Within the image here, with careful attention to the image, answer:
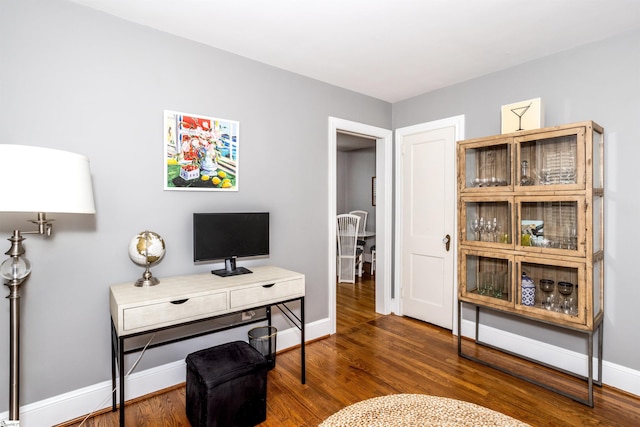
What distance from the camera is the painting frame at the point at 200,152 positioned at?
7.77 ft

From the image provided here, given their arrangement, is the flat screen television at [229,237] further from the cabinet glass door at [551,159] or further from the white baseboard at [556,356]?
the white baseboard at [556,356]

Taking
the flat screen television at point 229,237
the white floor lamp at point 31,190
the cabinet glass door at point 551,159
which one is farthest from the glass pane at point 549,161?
the white floor lamp at point 31,190

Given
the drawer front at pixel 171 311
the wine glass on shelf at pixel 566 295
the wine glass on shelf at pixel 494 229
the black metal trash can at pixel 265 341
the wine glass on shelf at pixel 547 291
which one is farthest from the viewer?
A: the wine glass on shelf at pixel 494 229

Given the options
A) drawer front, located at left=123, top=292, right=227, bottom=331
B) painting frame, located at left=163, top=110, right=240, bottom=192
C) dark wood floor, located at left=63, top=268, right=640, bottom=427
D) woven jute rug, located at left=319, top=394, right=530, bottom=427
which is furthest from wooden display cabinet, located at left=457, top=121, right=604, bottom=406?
drawer front, located at left=123, top=292, right=227, bottom=331

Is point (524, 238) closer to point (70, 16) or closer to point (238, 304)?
point (238, 304)

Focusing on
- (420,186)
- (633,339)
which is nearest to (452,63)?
(420,186)

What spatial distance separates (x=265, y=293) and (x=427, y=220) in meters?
2.08

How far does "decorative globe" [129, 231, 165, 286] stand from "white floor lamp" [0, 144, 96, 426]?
1.54 ft

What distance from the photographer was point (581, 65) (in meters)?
2.52

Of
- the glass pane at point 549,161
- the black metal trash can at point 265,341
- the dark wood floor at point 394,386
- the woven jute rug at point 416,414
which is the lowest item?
the dark wood floor at point 394,386

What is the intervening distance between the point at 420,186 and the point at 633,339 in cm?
208

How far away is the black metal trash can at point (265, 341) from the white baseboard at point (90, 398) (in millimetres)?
540

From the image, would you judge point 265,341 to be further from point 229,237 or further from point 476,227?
point 476,227

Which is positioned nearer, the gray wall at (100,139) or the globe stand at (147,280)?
the gray wall at (100,139)
